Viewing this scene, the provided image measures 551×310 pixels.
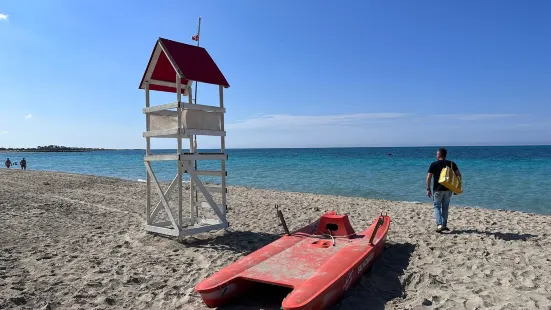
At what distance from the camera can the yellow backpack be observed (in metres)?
8.18

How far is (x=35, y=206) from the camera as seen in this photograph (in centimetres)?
1214

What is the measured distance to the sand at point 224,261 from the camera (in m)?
4.94

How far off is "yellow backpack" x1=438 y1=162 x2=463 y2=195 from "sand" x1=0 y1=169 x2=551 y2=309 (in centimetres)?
106

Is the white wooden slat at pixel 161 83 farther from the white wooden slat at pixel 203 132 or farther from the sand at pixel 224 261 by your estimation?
the sand at pixel 224 261

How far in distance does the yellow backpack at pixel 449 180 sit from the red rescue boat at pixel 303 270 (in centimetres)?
232

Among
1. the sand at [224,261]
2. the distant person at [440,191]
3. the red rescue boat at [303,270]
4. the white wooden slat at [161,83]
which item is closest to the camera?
the red rescue boat at [303,270]

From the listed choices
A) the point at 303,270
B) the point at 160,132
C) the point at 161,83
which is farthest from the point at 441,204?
the point at 161,83

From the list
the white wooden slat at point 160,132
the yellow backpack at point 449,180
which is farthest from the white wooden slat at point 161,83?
the yellow backpack at point 449,180

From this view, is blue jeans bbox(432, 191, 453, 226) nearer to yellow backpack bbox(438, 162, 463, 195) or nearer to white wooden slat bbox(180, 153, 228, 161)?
yellow backpack bbox(438, 162, 463, 195)

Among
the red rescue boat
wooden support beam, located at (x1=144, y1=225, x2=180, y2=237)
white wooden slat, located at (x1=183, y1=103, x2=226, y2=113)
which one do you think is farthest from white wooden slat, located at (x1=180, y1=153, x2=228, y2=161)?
the red rescue boat

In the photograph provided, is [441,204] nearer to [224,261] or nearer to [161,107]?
[224,261]

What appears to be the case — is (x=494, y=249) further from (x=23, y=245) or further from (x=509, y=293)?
(x=23, y=245)

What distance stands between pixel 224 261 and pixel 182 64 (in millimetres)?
4126

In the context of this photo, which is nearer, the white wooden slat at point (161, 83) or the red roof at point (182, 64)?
the red roof at point (182, 64)
